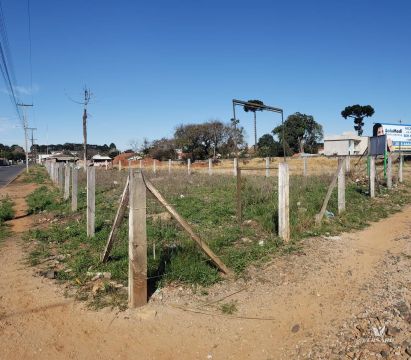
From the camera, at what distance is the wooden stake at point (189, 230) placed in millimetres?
4188

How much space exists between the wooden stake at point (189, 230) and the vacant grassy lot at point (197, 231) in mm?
138

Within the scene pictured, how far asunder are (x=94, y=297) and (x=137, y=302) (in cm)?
60

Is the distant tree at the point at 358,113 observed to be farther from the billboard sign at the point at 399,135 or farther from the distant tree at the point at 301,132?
the billboard sign at the point at 399,135

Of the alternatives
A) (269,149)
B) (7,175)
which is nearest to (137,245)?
(7,175)

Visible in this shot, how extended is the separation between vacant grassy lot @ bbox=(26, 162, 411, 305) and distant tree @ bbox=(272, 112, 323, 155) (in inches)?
1816

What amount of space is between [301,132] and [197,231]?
174 feet

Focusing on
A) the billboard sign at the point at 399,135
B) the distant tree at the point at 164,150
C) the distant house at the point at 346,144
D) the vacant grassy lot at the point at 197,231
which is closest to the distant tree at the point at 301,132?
the distant house at the point at 346,144

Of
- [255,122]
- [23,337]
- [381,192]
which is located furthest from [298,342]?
[381,192]

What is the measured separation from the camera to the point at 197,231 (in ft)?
22.1

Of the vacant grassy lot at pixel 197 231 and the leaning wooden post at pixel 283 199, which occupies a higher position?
the leaning wooden post at pixel 283 199

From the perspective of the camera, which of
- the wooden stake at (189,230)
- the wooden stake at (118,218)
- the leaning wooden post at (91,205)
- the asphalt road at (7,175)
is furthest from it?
the asphalt road at (7,175)

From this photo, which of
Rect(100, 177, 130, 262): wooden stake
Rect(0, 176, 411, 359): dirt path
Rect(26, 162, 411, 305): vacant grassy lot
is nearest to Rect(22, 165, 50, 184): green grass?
Rect(26, 162, 411, 305): vacant grassy lot

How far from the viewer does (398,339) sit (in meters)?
3.19

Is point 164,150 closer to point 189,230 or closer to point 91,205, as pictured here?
point 91,205
